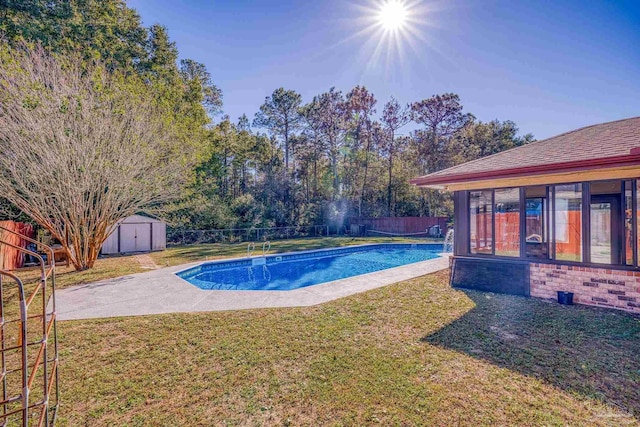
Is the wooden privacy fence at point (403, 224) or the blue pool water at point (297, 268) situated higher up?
the wooden privacy fence at point (403, 224)

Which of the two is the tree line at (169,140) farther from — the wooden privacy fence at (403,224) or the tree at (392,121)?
the wooden privacy fence at (403,224)

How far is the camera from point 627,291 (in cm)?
538

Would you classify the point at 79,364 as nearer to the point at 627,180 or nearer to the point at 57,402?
the point at 57,402

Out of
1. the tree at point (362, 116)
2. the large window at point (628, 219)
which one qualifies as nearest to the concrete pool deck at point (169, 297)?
the large window at point (628, 219)

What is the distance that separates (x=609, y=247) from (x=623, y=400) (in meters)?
3.83

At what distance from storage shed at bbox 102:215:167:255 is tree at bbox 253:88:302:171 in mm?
13014

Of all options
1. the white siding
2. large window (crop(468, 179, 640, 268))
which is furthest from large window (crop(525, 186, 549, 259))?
the white siding

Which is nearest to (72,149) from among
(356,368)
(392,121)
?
(356,368)

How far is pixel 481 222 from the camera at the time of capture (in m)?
7.25

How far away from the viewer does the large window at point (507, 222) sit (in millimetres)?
6727

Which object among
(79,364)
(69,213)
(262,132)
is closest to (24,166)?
(69,213)

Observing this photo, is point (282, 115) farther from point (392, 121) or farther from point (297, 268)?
point (297, 268)

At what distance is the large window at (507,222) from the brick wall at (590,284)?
60 centimetres

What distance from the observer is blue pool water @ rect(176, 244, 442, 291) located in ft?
31.5
